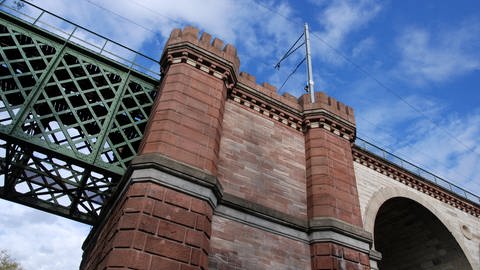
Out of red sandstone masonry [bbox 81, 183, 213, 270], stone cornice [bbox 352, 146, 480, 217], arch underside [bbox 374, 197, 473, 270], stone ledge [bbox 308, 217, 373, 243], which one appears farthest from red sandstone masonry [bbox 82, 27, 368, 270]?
arch underside [bbox 374, 197, 473, 270]

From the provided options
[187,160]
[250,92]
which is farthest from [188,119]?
[250,92]

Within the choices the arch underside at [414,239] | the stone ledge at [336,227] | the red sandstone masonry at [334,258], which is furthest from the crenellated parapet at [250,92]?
the arch underside at [414,239]

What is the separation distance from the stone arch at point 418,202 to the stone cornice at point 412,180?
1.69 ft

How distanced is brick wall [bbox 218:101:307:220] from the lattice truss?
3068mm

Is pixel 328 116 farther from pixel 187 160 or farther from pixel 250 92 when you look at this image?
pixel 187 160

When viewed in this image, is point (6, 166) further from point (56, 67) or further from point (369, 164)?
point (369, 164)

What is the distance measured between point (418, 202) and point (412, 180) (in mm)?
1081

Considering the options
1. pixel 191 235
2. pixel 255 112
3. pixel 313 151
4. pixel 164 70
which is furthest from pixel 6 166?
pixel 313 151

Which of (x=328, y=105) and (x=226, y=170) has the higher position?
(x=328, y=105)

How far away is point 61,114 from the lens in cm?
1098

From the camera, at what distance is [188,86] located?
430 inches

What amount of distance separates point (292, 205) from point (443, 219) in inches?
423

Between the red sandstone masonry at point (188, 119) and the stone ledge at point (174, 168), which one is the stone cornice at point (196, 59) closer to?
the red sandstone masonry at point (188, 119)

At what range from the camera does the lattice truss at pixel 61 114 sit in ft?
34.2
